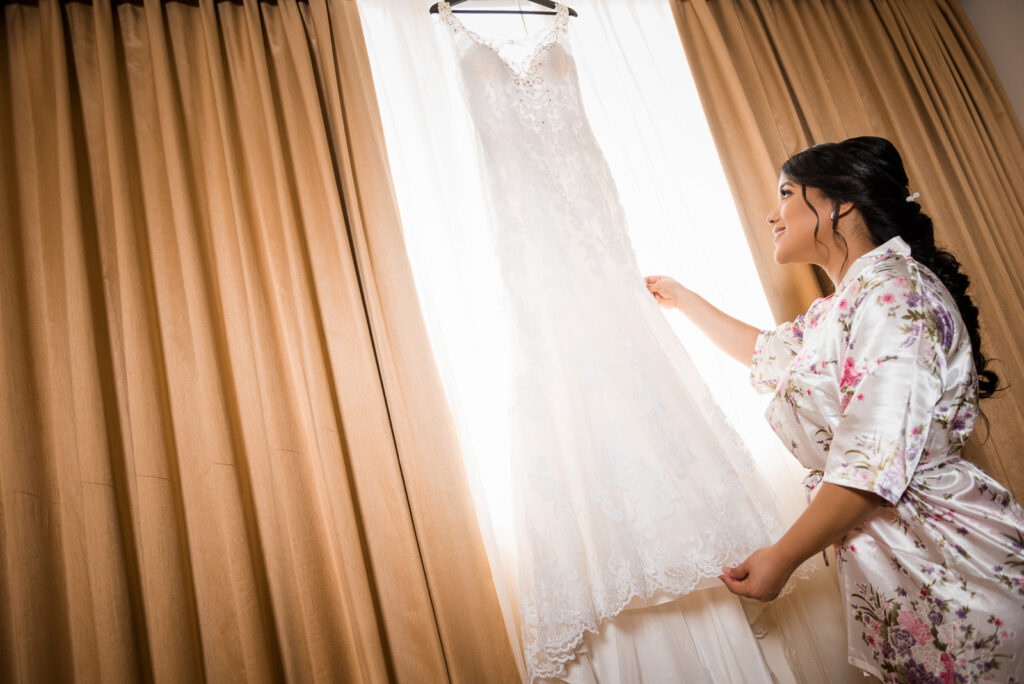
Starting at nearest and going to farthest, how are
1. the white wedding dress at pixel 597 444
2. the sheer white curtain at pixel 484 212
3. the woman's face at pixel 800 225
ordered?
the white wedding dress at pixel 597 444 < the woman's face at pixel 800 225 < the sheer white curtain at pixel 484 212

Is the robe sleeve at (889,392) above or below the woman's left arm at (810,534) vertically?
above

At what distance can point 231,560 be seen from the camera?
46.7 inches

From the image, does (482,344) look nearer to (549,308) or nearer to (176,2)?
(549,308)

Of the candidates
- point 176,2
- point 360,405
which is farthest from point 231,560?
point 176,2

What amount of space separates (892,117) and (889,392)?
1.45 meters

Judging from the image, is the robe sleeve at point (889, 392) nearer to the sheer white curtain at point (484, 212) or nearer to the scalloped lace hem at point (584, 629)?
the scalloped lace hem at point (584, 629)

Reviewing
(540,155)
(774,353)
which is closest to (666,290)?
(774,353)

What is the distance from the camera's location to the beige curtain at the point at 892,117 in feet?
5.67

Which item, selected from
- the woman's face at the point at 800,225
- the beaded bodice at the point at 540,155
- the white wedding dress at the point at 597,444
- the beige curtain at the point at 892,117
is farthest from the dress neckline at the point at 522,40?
the woman's face at the point at 800,225

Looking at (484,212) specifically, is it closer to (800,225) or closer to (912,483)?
(800,225)

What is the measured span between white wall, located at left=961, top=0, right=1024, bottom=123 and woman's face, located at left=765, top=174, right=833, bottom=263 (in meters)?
1.51

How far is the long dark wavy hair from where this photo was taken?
4.00 feet

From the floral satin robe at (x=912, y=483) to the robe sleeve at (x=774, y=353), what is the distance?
0.85 feet

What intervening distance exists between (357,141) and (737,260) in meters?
1.12
